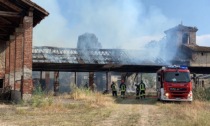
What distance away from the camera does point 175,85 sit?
2109cm

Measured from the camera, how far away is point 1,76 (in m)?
22.8

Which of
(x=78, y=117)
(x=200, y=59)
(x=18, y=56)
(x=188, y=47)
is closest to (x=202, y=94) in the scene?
(x=18, y=56)

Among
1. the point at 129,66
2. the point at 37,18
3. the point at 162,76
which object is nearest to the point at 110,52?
the point at 129,66

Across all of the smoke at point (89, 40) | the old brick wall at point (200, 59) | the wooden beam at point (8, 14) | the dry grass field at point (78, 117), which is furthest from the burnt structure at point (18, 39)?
the smoke at point (89, 40)

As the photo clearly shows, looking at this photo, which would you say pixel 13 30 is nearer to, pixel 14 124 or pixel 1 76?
pixel 1 76

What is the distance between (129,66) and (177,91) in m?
12.1

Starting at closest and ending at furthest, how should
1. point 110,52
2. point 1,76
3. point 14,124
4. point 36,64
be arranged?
point 14,124
point 1,76
point 36,64
point 110,52

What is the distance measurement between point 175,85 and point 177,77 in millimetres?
625

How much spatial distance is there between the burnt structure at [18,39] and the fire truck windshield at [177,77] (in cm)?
911

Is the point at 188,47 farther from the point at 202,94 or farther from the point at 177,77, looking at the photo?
the point at 177,77

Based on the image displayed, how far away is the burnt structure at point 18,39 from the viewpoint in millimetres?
16172

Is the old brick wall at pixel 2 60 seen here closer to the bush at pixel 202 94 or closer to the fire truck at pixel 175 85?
the fire truck at pixel 175 85

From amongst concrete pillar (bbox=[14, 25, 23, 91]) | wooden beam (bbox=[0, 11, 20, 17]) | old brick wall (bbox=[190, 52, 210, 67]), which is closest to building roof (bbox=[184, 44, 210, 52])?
old brick wall (bbox=[190, 52, 210, 67])

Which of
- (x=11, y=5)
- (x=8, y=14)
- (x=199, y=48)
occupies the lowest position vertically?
(x=8, y=14)
